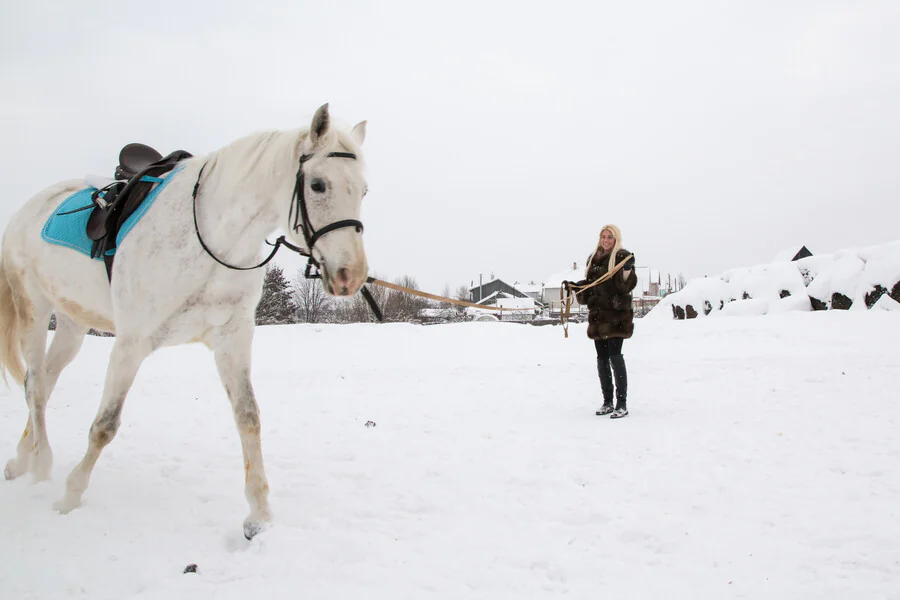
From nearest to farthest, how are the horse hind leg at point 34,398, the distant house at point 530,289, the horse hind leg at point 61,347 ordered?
the horse hind leg at point 34,398 → the horse hind leg at point 61,347 → the distant house at point 530,289

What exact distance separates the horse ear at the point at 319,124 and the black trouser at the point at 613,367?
4303mm

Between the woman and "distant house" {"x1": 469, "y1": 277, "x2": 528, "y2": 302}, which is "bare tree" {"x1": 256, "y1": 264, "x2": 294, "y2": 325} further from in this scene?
"distant house" {"x1": 469, "y1": 277, "x2": 528, "y2": 302}

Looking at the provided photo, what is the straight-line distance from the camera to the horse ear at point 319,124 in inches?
96.3

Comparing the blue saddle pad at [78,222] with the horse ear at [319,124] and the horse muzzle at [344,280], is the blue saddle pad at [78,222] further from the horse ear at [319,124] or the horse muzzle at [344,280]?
the horse muzzle at [344,280]

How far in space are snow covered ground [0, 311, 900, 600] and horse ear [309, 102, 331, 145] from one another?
2.13 m

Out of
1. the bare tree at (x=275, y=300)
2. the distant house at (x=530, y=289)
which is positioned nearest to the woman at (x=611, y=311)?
the bare tree at (x=275, y=300)

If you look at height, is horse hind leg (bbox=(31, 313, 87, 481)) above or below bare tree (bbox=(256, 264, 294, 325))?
below

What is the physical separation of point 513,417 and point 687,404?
2.25 meters

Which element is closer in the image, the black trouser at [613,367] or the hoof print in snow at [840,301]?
the black trouser at [613,367]

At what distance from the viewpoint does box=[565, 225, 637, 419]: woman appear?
5.79 meters


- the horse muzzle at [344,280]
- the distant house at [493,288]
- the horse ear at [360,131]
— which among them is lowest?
the horse muzzle at [344,280]

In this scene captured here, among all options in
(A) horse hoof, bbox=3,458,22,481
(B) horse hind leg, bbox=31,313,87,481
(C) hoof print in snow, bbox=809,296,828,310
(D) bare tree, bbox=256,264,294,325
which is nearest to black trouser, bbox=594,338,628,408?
(B) horse hind leg, bbox=31,313,87,481

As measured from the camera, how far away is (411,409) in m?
6.34

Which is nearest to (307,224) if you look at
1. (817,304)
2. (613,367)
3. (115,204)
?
(115,204)
